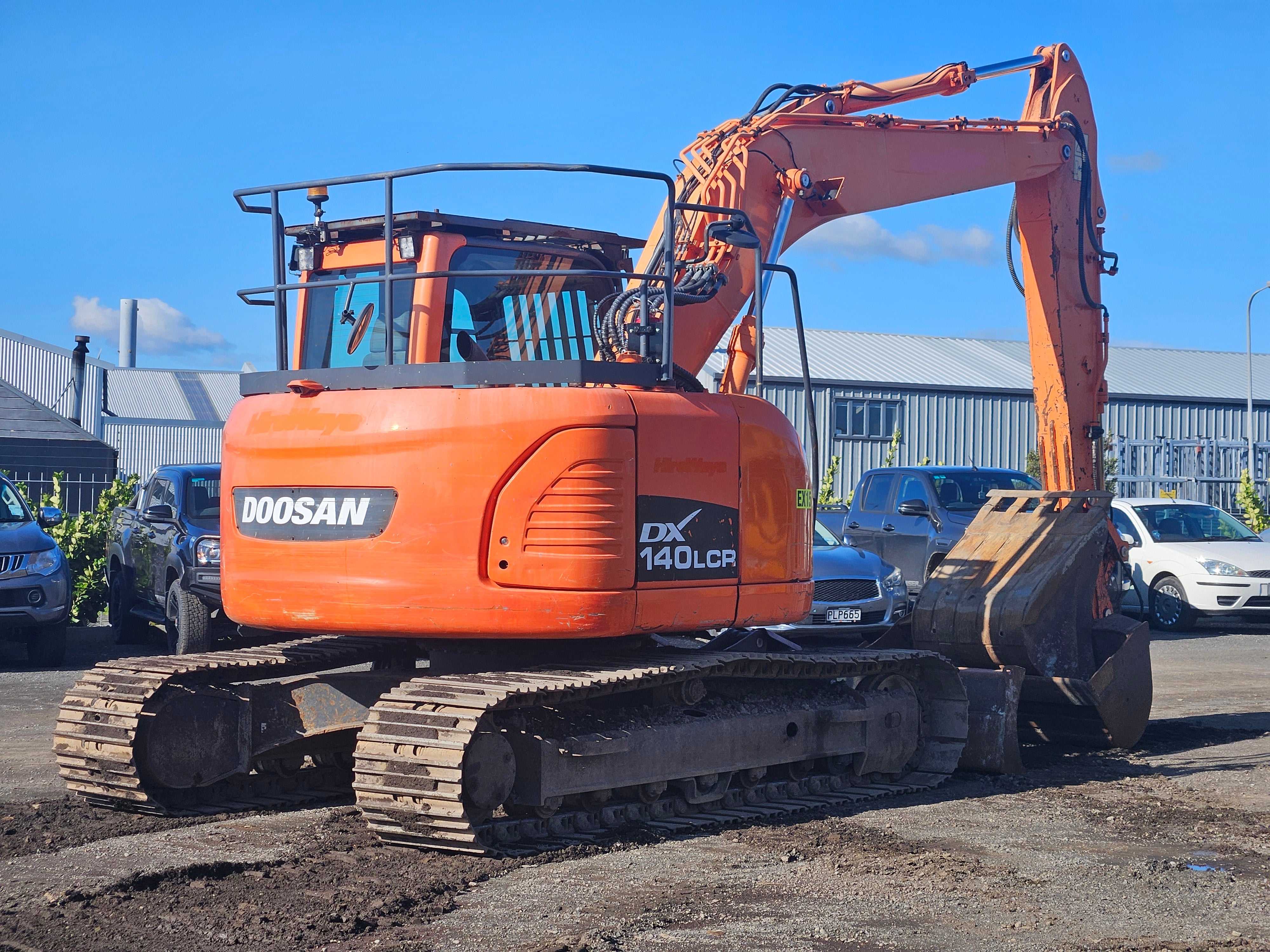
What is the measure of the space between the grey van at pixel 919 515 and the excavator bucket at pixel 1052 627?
20.6 ft

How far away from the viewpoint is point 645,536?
6.67 m

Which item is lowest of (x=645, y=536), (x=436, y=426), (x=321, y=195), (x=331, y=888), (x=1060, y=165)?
(x=331, y=888)

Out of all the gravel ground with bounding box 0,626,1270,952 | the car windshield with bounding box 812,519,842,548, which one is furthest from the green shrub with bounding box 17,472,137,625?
the gravel ground with bounding box 0,626,1270,952

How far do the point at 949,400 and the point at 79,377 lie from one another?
23.1 metres

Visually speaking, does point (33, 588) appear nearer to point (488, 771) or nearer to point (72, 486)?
point (488, 771)

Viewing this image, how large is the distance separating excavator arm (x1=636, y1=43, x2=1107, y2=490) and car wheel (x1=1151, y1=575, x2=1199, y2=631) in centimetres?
808

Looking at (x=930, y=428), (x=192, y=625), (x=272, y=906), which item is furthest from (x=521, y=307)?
(x=930, y=428)

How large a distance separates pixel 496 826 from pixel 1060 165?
6.85 m

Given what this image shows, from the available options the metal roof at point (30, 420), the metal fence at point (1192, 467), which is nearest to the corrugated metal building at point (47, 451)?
the metal roof at point (30, 420)

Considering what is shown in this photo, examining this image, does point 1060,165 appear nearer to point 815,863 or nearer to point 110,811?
point 815,863

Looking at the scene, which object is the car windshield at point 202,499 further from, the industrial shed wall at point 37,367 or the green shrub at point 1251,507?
the industrial shed wall at point 37,367

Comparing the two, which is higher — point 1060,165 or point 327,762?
point 1060,165

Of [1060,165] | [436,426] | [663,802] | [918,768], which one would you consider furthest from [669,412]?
[1060,165]

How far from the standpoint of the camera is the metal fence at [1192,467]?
36.7 meters
